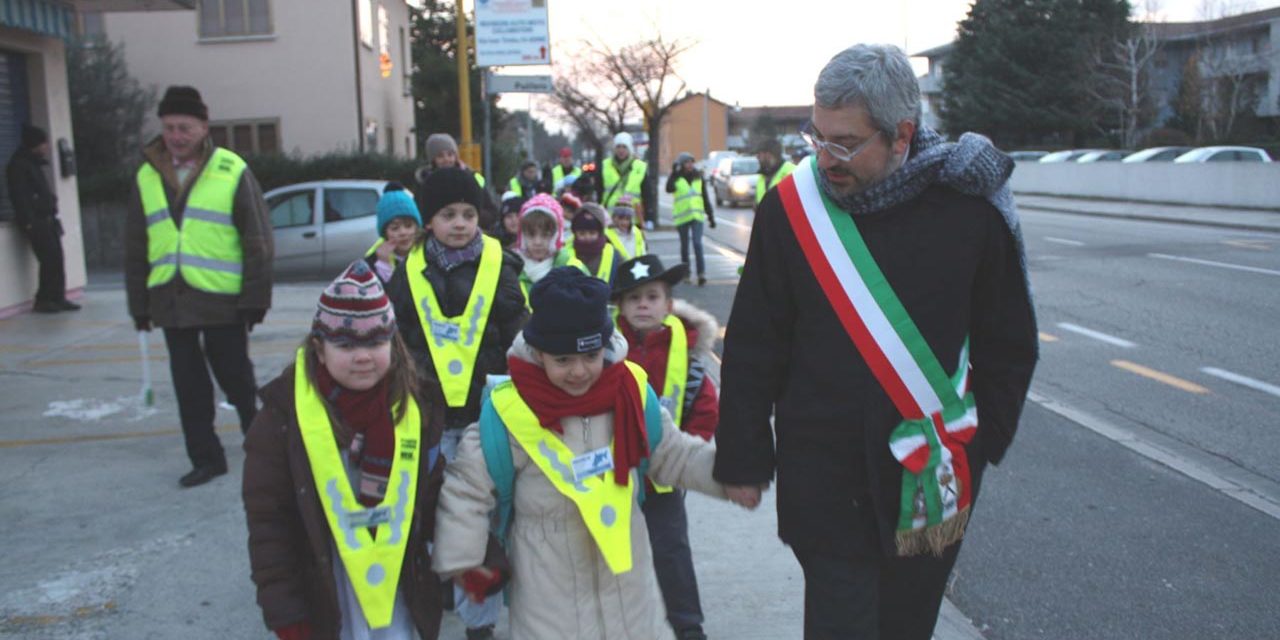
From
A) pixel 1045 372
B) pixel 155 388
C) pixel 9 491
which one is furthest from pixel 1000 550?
pixel 155 388

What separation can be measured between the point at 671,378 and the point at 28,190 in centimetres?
930

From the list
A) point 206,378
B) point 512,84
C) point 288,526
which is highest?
point 512,84

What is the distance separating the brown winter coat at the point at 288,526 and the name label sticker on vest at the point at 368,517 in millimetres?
68

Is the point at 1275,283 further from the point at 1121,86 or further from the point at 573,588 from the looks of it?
the point at 1121,86

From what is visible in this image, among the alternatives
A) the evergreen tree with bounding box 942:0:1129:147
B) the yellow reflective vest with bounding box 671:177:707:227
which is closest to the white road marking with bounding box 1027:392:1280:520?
the yellow reflective vest with bounding box 671:177:707:227

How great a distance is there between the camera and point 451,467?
9.20 feet

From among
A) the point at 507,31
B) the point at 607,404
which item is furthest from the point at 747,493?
the point at 507,31

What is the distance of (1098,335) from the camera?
9.86 m

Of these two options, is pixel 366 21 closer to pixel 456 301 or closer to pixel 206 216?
pixel 206 216

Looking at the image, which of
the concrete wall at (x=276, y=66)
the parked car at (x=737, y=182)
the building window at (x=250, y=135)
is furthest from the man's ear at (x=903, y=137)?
the parked car at (x=737, y=182)

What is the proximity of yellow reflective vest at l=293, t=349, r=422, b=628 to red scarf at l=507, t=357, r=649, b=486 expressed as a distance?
0.36m

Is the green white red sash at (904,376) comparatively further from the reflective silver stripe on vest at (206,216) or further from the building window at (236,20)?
the building window at (236,20)

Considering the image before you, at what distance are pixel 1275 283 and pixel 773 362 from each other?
1234 cm

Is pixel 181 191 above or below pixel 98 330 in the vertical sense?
above
